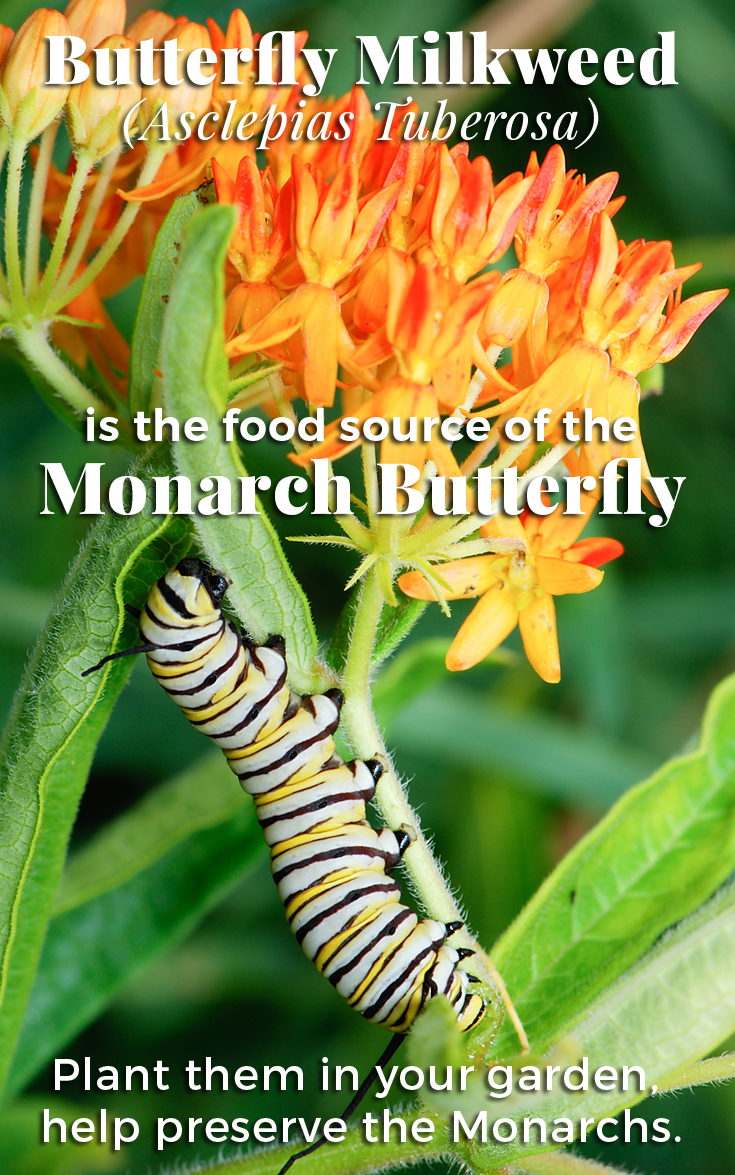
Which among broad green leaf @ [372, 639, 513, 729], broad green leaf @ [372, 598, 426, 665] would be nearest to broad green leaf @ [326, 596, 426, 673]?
broad green leaf @ [372, 598, 426, 665]

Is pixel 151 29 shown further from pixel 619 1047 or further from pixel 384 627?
pixel 619 1047

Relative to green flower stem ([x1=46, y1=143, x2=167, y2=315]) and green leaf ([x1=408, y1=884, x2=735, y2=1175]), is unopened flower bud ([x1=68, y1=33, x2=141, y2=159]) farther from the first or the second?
green leaf ([x1=408, y1=884, x2=735, y2=1175])

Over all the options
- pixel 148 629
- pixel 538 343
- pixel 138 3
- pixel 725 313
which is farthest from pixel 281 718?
pixel 725 313

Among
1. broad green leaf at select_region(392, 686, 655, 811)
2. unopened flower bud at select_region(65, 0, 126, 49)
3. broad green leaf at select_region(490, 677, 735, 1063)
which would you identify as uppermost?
unopened flower bud at select_region(65, 0, 126, 49)

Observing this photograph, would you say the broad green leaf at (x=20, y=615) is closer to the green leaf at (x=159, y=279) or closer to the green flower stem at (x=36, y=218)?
the green flower stem at (x=36, y=218)

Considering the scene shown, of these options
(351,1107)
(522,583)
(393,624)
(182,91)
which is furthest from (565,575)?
(182,91)

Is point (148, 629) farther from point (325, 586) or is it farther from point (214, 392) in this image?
point (325, 586)

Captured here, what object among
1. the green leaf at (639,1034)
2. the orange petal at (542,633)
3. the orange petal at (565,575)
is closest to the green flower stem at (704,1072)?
the green leaf at (639,1034)
